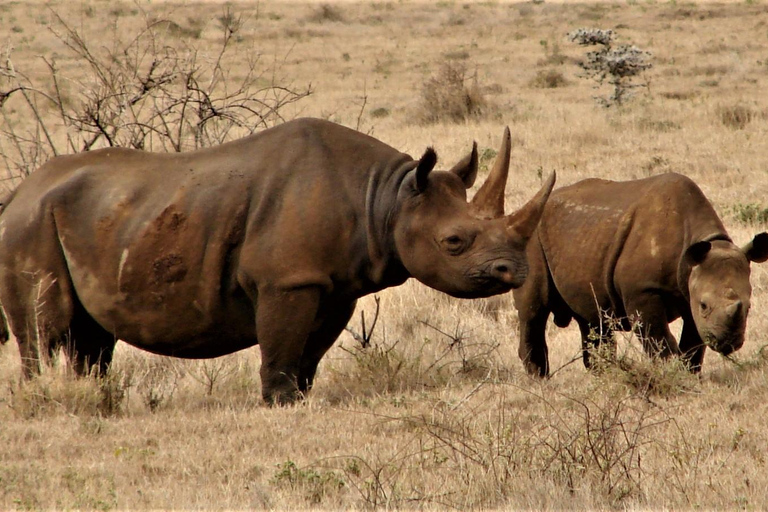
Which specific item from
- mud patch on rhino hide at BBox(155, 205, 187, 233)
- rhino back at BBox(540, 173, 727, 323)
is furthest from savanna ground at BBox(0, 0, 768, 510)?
mud patch on rhino hide at BBox(155, 205, 187, 233)

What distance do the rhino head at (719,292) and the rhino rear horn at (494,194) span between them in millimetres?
1256

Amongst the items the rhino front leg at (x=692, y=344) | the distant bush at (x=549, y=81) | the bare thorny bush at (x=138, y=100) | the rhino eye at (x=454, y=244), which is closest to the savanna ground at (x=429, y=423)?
the rhino front leg at (x=692, y=344)

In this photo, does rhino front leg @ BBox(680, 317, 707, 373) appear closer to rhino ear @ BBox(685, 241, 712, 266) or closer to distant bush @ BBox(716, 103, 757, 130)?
rhino ear @ BBox(685, 241, 712, 266)

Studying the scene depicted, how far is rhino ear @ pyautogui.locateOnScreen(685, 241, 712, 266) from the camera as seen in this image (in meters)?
6.80

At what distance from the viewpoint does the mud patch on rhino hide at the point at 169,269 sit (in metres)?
6.60

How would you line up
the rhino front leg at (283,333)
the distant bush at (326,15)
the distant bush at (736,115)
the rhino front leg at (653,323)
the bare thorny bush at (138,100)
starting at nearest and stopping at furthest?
the rhino front leg at (283,333), the rhino front leg at (653,323), the bare thorny bush at (138,100), the distant bush at (736,115), the distant bush at (326,15)

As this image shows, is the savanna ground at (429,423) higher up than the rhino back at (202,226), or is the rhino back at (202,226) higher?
the rhino back at (202,226)

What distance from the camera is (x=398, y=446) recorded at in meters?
5.65

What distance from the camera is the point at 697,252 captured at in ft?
22.4

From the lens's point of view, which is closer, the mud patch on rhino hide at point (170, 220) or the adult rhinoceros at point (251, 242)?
the adult rhinoceros at point (251, 242)

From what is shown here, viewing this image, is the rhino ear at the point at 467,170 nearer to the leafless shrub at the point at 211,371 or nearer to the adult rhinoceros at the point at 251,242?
the adult rhinoceros at the point at 251,242

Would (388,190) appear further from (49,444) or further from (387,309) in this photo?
(387,309)

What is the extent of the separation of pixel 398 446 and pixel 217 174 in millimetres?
2018

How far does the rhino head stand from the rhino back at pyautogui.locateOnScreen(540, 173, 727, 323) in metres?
0.25
